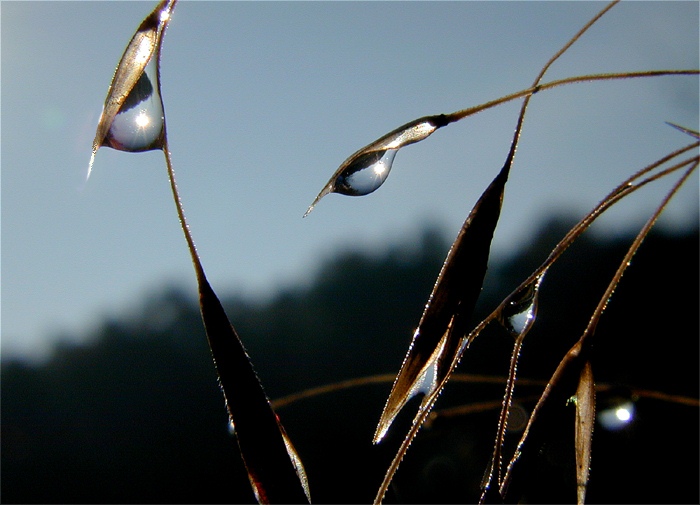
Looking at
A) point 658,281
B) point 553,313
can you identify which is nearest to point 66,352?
point 553,313

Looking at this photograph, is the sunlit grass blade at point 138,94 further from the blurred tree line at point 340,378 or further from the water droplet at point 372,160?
the blurred tree line at point 340,378

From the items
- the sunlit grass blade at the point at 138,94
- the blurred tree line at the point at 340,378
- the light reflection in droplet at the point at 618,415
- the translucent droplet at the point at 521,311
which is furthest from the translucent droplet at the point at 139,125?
the blurred tree line at the point at 340,378

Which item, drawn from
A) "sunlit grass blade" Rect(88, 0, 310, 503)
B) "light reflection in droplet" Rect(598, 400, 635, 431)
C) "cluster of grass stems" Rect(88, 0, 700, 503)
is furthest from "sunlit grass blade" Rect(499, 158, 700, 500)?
"light reflection in droplet" Rect(598, 400, 635, 431)

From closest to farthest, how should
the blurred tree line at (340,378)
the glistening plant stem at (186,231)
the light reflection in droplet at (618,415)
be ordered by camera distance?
the glistening plant stem at (186,231) < the light reflection in droplet at (618,415) < the blurred tree line at (340,378)

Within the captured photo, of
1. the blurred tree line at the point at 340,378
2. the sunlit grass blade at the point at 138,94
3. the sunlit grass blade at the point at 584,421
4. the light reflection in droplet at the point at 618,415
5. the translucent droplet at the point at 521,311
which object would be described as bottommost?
the blurred tree line at the point at 340,378

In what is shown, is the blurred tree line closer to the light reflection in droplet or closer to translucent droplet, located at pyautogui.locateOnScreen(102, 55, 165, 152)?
the light reflection in droplet

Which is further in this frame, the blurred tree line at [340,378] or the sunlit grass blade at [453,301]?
the blurred tree line at [340,378]
